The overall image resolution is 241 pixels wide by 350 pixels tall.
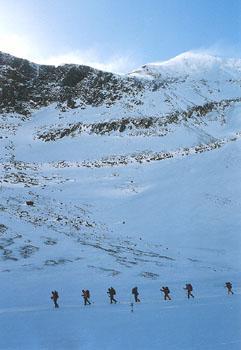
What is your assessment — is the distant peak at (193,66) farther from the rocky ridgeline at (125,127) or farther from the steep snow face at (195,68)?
the rocky ridgeline at (125,127)

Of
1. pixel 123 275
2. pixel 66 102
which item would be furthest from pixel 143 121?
pixel 123 275

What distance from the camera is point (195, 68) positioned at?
90.0 meters

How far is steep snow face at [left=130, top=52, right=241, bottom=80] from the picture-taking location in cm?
8506

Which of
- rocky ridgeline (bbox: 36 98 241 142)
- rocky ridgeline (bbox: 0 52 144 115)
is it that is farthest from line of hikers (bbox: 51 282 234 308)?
rocky ridgeline (bbox: 0 52 144 115)

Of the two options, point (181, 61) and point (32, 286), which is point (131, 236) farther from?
point (181, 61)

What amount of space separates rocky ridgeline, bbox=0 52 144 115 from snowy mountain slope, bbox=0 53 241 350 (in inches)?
10.2

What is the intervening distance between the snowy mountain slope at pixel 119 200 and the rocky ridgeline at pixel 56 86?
0.85 ft

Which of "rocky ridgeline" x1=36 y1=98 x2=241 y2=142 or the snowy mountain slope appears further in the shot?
"rocky ridgeline" x1=36 y1=98 x2=241 y2=142

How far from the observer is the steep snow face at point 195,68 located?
279ft

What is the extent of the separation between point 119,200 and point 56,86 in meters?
40.7

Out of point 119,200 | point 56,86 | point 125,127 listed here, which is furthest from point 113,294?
point 56,86

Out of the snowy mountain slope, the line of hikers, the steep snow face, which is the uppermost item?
the steep snow face

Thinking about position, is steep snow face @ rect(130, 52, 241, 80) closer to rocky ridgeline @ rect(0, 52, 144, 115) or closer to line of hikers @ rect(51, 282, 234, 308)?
rocky ridgeline @ rect(0, 52, 144, 115)

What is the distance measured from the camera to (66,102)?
246 feet
